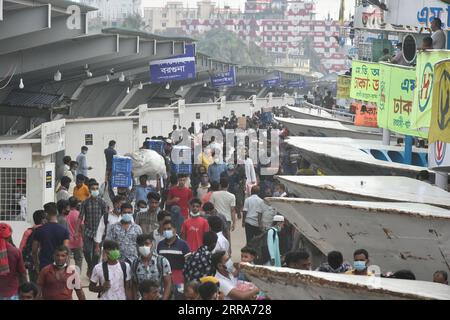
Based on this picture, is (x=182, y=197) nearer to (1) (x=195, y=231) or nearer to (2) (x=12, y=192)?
(2) (x=12, y=192)

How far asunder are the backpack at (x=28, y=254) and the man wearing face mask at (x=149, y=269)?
186cm

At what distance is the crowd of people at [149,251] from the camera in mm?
10953

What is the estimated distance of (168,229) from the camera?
12820 millimetres

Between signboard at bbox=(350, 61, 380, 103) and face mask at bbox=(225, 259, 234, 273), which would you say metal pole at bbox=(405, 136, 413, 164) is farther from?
face mask at bbox=(225, 259, 234, 273)

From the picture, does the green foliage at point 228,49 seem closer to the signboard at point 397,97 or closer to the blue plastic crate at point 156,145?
the blue plastic crate at point 156,145

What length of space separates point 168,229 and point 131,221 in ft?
3.27

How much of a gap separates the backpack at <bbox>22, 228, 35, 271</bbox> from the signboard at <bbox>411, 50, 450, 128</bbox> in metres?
4.45

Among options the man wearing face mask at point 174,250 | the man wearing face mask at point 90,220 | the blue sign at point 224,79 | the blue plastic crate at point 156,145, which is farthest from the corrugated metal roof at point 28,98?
the blue sign at point 224,79

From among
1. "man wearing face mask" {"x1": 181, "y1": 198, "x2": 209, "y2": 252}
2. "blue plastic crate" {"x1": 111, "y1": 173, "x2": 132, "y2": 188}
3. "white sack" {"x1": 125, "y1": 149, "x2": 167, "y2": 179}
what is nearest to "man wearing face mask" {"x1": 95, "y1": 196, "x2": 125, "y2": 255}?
"man wearing face mask" {"x1": 181, "y1": 198, "x2": 209, "y2": 252}

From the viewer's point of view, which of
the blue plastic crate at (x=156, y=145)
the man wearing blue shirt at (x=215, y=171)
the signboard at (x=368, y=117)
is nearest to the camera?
the man wearing blue shirt at (x=215, y=171)

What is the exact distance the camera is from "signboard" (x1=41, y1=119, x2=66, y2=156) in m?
17.8

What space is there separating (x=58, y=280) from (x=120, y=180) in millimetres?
9519
